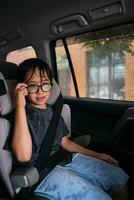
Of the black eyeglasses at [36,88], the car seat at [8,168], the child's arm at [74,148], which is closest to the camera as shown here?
the car seat at [8,168]

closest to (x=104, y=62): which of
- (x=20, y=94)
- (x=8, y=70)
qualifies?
(x=8, y=70)

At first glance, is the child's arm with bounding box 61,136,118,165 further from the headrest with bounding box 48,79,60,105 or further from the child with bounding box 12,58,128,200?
the headrest with bounding box 48,79,60,105

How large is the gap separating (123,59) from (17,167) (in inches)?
54.2

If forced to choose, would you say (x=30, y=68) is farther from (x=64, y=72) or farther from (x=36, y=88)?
(x=64, y=72)

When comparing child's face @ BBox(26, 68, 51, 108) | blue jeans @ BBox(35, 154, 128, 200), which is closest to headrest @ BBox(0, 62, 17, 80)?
child's face @ BBox(26, 68, 51, 108)

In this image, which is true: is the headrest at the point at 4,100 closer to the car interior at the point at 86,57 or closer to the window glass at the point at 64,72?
the car interior at the point at 86,57

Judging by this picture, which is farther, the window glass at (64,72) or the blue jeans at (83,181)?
the window glass at (64,72)

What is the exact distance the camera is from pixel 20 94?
1.91m

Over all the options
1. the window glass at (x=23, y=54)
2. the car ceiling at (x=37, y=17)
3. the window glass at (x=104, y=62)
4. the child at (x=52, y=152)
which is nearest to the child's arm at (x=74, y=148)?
the child at (x=52, y=152)

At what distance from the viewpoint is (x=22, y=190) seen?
1863 millimetres

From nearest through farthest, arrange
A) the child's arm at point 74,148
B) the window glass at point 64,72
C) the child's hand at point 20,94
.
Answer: the child's hand at point 20,94, the child's arm at point 74,148, the window glass at point 64,72

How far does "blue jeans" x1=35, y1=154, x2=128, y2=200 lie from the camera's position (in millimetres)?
1775

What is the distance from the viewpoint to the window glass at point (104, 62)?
2787 millimetres

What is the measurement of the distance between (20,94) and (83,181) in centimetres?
57
